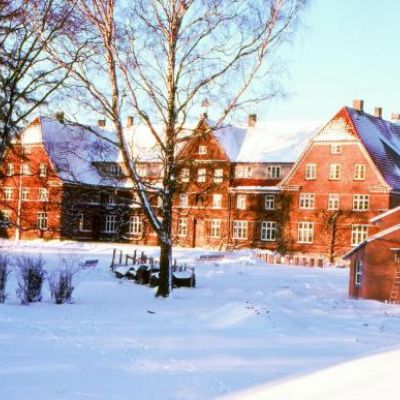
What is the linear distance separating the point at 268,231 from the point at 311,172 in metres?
5.95

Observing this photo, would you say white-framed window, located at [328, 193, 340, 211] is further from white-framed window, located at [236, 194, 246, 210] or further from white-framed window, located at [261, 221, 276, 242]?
white-framed window, located at [236, 194, 246, 210]

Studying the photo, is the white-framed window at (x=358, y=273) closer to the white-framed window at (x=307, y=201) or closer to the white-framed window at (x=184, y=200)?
the white-framed window at (x=307, y=201)

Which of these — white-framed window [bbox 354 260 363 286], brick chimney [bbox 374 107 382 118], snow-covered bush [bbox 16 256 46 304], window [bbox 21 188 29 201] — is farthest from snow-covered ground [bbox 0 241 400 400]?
window [bbox 21 188 29 201]

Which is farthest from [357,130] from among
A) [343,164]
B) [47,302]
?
[47,302]

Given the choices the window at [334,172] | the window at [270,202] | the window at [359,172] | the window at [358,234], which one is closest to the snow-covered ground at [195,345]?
the window at [358,234]

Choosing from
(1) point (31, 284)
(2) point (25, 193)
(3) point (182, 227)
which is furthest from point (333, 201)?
(1) point (31, 284)

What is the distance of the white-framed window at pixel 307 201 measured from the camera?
50.2 metres

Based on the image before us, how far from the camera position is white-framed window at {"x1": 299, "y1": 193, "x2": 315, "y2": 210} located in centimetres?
5019

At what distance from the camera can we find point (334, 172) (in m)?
49.3

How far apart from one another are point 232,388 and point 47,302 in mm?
10773

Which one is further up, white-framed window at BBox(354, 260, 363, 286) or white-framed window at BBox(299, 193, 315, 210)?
white-framed window at BBox(299, 193, 315, 210)

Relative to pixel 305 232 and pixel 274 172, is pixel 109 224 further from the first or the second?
pixel 305 232

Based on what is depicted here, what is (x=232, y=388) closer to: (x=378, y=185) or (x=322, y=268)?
(x=322, y=268)

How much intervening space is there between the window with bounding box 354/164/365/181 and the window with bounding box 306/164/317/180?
3166 mm
